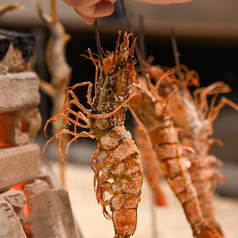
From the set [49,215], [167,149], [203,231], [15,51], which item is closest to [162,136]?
[167,149]

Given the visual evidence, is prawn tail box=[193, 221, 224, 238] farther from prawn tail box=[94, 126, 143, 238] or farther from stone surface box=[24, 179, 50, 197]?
stone surface box=[24, 179, 50, 197]

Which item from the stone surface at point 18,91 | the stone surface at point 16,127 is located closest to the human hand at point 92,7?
the stone surface at point 18,91

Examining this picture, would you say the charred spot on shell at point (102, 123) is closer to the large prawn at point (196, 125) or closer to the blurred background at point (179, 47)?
the large prawn at point (196, 125)

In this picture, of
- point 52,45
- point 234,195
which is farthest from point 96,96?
point 234,195

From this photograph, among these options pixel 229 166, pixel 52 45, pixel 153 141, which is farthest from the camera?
pixel 229 166

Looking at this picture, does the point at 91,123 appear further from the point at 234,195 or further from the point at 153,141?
the point at 234,195

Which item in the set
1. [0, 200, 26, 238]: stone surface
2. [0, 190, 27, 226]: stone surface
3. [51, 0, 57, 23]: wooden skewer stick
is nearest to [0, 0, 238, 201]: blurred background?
[51, 0, 57, 23]: wooden skewer stick

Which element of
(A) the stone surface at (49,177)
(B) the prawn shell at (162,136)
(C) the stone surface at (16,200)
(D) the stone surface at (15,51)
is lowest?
(C) the stone surface at (16,200)
